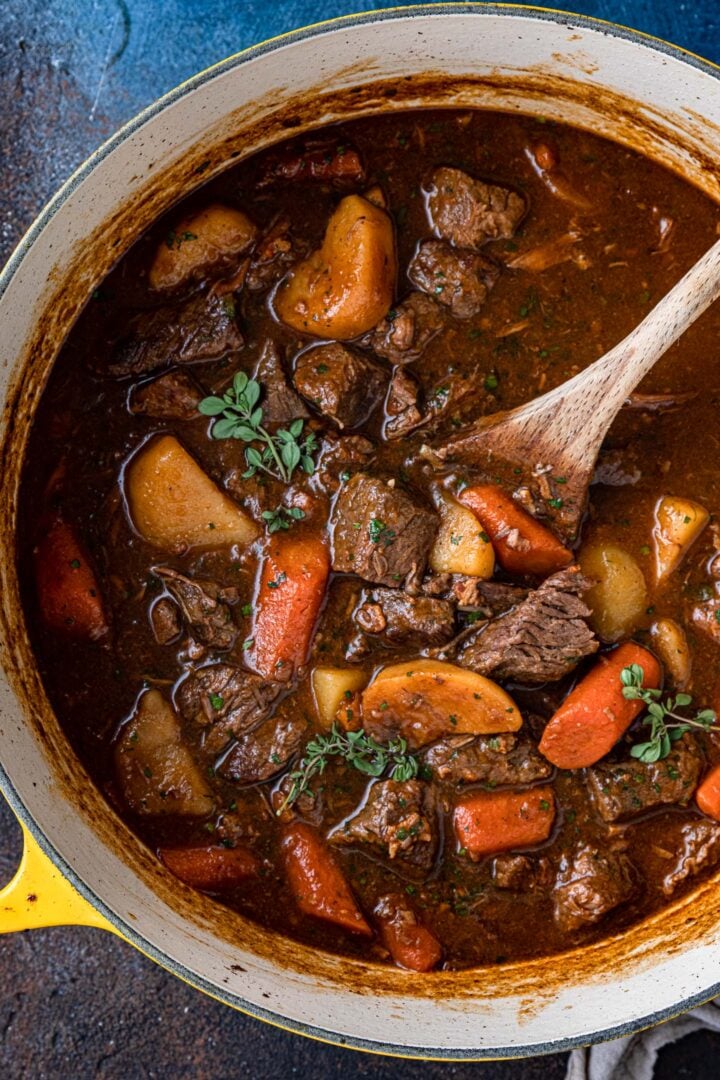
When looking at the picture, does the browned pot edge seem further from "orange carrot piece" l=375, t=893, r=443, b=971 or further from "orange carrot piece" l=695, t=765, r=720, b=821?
"orange carrot piece" l=695, t=765, r=720, b=821

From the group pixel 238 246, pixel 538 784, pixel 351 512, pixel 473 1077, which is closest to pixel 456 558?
pixel 351 512

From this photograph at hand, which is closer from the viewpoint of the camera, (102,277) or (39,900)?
(39,900)

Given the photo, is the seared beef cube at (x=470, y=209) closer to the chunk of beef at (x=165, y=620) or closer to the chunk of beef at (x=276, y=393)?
the chunk of beef at (x=276, y=393)

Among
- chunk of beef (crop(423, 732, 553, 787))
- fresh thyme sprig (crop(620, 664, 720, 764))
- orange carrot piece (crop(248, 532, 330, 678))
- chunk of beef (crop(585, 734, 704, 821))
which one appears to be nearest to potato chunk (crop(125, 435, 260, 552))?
orange carrot piece (crop(248, 532, 330, 678))

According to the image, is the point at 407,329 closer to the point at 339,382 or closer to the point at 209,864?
the point at 339,382

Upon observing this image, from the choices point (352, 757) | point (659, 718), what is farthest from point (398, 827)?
point (659, 718)

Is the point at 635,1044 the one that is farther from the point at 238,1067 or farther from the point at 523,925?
the point at 238,1067
